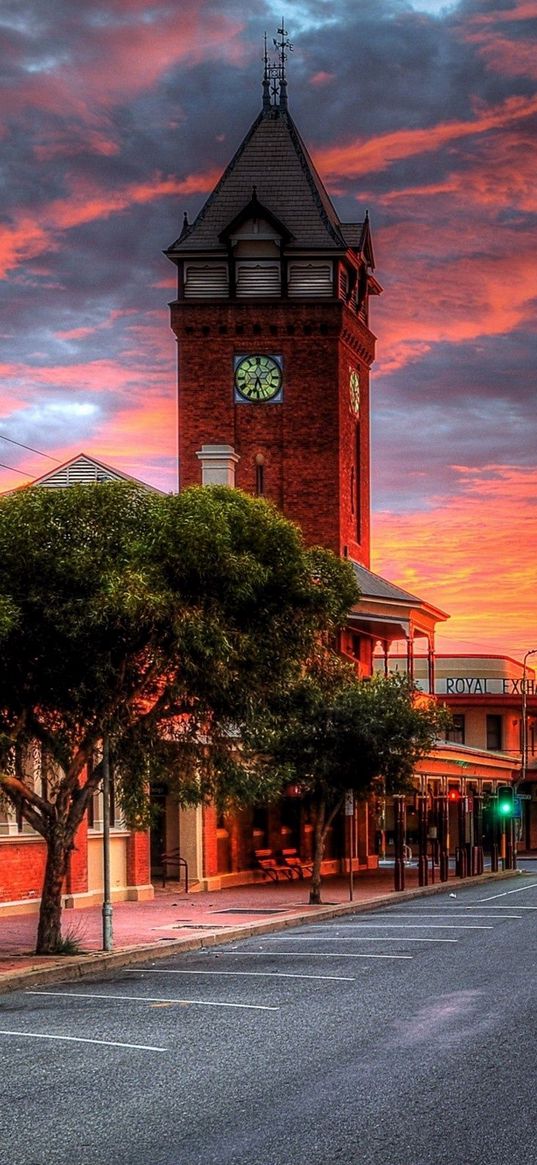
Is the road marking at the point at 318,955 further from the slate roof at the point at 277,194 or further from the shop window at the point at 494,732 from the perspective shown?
the shop window at the point at 494,732

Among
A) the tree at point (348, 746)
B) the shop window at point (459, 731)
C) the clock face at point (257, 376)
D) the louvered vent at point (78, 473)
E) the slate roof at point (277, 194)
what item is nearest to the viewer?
the tree at point (348, 746)

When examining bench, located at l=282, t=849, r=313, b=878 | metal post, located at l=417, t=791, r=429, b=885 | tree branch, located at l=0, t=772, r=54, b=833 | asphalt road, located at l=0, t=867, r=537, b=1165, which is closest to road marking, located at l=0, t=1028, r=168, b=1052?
asphalt road, located at l=0, t=867, r=537, b=1165

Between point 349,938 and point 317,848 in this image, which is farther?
point 317,848

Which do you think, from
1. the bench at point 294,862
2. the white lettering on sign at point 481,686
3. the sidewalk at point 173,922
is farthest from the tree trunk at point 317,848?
the white lettering on sign at point 481,686

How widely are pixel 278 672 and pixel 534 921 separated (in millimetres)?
8751

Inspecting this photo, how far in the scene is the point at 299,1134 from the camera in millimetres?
9227

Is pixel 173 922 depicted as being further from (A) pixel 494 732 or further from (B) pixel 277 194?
(A) pixel 494 732

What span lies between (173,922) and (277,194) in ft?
138

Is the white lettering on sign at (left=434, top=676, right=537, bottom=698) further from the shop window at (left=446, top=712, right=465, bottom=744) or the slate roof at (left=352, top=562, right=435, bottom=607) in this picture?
the slate roof at (left=352, top=562, right=435, bottom=607)

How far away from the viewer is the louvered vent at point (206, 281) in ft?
203

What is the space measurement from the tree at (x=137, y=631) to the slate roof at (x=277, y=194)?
4205cm

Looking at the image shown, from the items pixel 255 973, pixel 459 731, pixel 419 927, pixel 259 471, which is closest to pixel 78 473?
pixel 419 927

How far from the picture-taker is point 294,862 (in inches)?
1757

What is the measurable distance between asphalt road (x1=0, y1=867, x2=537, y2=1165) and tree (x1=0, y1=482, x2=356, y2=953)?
281cm
